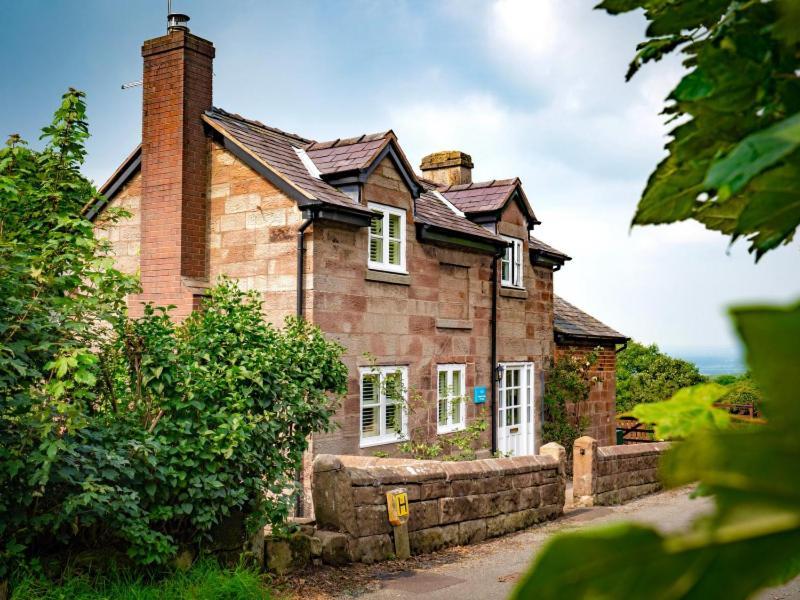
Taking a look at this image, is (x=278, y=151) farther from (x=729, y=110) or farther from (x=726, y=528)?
(x=726, y=528)

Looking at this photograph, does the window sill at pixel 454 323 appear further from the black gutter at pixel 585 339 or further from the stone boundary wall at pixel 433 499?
the black gutter at pixel 585 339

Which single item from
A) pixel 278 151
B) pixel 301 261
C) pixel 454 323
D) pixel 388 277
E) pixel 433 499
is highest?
pixel 278 151

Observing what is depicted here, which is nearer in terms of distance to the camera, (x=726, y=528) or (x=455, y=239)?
(x=726, y=528)

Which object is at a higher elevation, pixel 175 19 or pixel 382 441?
pixel 175 19

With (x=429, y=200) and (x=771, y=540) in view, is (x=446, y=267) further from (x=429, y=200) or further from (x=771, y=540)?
(x=771, y=540)

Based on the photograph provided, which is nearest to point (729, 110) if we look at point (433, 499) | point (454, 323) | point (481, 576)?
point (481, 576)

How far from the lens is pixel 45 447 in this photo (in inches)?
261

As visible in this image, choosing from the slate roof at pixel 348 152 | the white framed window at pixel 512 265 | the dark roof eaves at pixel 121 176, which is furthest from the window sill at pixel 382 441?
the dark roof eaves at pixel 121 176

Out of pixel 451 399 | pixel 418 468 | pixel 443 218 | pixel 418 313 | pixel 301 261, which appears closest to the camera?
pixel 418 468

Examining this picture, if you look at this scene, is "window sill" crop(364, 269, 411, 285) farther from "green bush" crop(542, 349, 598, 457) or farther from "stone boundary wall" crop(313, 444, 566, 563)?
"green bush" crop(542, 349, 598, 457)

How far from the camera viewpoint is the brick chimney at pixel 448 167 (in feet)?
68.8

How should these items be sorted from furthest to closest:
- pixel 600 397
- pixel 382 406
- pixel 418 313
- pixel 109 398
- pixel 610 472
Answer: pixel 600 397 < pixel 418 313 < pixel 610 472 < pixel 382 406 < pixel 109 398

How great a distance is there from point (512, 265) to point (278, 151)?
682 cm

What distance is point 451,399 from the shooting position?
16734mm
